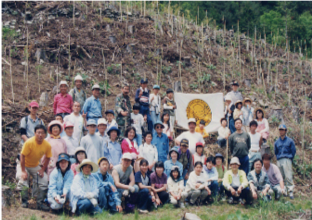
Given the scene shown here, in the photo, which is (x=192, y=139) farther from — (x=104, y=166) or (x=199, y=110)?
(x=199, y=110)

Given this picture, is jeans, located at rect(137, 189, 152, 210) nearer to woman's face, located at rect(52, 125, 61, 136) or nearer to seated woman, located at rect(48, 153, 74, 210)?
seated woman, located at rect(48, 153, 74, 210)

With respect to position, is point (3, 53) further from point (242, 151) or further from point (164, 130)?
point (242, 151)

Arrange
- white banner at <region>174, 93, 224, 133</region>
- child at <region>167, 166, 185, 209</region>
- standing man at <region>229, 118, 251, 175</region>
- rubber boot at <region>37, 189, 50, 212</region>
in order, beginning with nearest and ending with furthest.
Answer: rubber boot at <region>37, 189, 50, 212</region> < child at <region>167, 166, 185, 209</region> < standing man at <region>229, 118, 251, 175</region> < white banner at <region>174, 93, 224, 133</region>

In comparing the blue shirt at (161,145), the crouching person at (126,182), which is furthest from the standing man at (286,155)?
the crouching person at (126,182)

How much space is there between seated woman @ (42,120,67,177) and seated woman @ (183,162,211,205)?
2554 millimetres

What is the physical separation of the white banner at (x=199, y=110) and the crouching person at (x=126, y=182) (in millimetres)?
3900

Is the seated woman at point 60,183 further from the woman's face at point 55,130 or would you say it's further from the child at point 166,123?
the child at point 166,123

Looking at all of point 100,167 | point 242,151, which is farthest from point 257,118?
point 100,167

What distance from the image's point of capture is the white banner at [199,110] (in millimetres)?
10406

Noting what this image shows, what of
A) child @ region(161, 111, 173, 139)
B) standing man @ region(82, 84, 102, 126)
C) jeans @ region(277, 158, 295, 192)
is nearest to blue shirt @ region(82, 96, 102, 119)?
standing man @ region(82, 84, 102, 126)

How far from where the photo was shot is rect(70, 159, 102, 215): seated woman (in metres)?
5.84

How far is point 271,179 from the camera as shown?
791cm

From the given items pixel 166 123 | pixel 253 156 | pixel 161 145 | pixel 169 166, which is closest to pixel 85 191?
pixel 169 166

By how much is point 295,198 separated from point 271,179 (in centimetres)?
91
